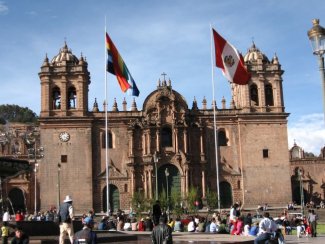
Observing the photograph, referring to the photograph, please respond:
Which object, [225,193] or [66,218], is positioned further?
[225,193]

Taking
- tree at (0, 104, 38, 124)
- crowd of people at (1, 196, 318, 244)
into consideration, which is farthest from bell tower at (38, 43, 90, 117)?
tree at (0, 104, 38, 124)

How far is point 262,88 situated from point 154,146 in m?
12.1

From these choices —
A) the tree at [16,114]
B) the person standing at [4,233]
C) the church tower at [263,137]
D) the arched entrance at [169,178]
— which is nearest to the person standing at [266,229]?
the person standing at [4,233]

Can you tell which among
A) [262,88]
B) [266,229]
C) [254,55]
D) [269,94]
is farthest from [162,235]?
[254,55]

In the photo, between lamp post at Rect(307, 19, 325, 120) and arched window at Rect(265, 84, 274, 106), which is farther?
arched window at Rect(265, 84, 274, 106)

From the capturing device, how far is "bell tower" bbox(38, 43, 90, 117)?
174ft

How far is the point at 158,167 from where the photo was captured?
2062 inches

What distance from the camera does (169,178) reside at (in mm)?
52531

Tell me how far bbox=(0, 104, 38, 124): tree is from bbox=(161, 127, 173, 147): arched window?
75.0 metres

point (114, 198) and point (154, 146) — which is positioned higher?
point (154, 146)

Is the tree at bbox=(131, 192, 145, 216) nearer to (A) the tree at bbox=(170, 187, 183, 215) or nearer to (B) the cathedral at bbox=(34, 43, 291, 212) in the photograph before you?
(A) the tree at bbox=(170, 187, 183, 215)

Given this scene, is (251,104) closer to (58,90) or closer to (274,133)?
(274,133)

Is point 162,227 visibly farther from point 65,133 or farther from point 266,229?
point 65,133

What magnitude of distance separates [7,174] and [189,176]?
33.5m
